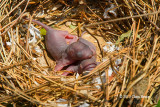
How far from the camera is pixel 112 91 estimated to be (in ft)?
5.85

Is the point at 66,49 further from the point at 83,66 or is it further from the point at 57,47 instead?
the point at 83,66

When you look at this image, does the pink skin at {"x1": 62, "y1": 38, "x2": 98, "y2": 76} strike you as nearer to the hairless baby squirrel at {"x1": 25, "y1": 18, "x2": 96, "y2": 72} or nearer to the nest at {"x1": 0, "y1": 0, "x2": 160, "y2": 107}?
the hairless baby squirrel at {"x1": 25, "y1": 18, "x2": 96, "y2": 72}

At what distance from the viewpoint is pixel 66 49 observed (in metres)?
2.53

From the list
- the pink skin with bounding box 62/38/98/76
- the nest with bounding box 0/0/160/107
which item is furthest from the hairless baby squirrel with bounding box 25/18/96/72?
the nest with bounding box 0/0/160/107

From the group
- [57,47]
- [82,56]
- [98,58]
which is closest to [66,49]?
[57,47]

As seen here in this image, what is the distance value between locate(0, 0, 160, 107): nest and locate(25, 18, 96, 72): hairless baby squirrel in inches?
4.9

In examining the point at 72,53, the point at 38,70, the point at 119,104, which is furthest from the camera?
the point at 72,53

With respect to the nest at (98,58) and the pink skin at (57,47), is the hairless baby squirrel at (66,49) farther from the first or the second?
the nest at (98,58)

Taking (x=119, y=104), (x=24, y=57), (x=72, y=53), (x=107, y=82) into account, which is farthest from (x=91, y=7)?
(x=119, y=104)

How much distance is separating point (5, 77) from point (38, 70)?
38 centimetres

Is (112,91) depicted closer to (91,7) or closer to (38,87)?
(38,87)

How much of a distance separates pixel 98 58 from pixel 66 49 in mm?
457

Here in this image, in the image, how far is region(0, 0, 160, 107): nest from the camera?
172 cm

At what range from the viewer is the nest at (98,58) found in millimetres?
1724
